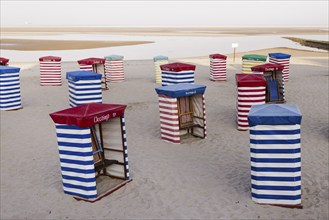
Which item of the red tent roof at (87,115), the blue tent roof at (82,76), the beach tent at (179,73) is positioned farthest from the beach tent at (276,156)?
the beach tent at (179,73)

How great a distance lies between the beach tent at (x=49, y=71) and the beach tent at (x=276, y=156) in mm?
17756

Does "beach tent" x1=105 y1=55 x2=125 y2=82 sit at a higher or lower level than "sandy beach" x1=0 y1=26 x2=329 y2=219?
higher

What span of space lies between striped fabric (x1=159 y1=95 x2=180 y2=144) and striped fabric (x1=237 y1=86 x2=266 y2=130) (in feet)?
8.67

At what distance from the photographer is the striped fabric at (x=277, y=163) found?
7.71 m

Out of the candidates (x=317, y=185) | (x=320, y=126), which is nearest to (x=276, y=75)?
(x=320, y=126)

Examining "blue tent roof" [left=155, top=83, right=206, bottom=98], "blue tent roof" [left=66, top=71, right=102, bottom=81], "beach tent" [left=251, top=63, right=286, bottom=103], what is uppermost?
"blue tent roof" [left=66, top=71, right=102, bottom=81]

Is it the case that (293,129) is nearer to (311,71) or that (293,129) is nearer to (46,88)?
(46,88)

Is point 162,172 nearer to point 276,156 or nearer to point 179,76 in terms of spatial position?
point 276,156

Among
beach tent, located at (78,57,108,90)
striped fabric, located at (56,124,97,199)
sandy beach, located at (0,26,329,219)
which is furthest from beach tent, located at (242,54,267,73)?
striped fabric, located at (56,124,97,199)

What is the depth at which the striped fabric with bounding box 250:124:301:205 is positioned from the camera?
25.3 feet

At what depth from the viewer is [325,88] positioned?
20.4m

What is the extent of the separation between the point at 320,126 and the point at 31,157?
381 inches

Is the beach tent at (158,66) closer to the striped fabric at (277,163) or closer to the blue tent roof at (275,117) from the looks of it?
the blue tent roof at (275,117)

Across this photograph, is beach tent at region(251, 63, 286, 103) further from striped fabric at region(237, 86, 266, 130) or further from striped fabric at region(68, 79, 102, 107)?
striped fabric at region(68, 79, 102, 107)
